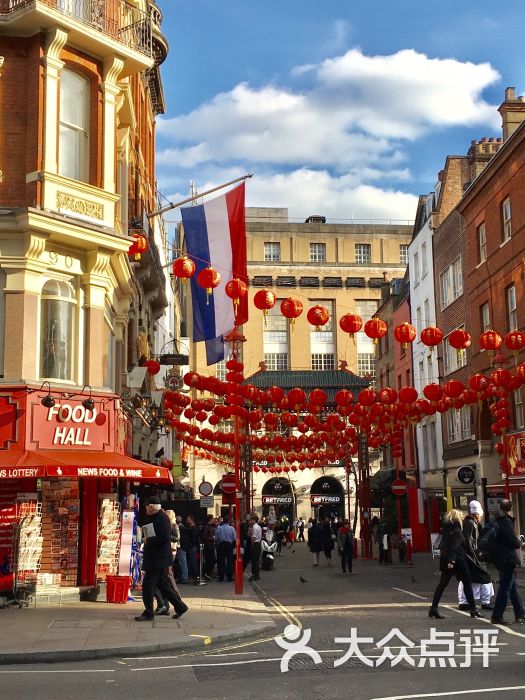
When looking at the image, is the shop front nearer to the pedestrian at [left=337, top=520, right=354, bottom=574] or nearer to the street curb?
the street curb

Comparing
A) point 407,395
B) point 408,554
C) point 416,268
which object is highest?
point 416,268

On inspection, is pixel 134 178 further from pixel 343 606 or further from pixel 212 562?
pixel 343 606

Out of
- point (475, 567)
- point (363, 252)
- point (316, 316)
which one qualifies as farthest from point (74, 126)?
point (363, 252)

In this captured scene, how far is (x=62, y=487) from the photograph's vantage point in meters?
17.9

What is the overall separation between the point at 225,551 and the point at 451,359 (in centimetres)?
1795

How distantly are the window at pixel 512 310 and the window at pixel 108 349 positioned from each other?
14841 millimetres

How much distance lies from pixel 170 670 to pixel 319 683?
2.00m

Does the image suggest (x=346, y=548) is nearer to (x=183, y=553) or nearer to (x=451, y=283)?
(x=183, y=553)

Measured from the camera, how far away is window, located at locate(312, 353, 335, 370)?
2815 inches

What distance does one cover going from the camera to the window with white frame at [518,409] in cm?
3006

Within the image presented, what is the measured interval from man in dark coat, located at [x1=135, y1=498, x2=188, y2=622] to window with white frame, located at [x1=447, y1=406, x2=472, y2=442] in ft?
78.4

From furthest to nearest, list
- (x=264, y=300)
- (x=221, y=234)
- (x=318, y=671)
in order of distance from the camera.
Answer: (x=221, y=234)
(x=264, y=300)
(x=318, y=671)

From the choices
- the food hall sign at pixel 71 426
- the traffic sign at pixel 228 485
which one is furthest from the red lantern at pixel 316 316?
the traffic sign at pixel 228 485

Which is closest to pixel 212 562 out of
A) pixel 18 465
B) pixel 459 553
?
pixel 18 465
